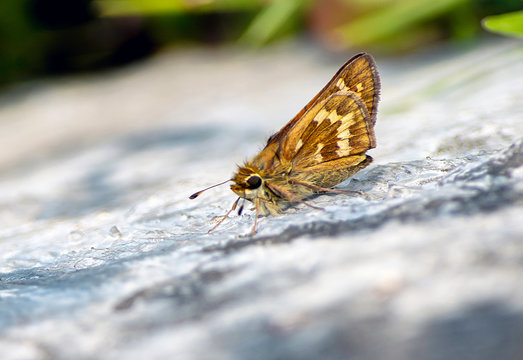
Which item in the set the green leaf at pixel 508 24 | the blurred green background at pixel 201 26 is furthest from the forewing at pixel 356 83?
the blurred green background at pixel 201 26

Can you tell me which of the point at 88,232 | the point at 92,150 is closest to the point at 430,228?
the point at 88,232

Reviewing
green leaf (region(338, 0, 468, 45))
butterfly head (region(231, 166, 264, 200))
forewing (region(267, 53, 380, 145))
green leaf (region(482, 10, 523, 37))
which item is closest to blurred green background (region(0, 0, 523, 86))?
green leaf (region(338, 0, 468, 45))

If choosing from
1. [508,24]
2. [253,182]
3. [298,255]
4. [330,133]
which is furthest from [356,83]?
[298,255]

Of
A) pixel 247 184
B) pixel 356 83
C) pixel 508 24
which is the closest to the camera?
pixel 247 184

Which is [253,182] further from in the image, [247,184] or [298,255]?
[298,255]

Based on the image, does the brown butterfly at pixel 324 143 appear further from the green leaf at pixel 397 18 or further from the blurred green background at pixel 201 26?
the green leaf at pixel 397 18

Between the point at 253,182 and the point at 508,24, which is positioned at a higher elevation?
the point at 508,24
